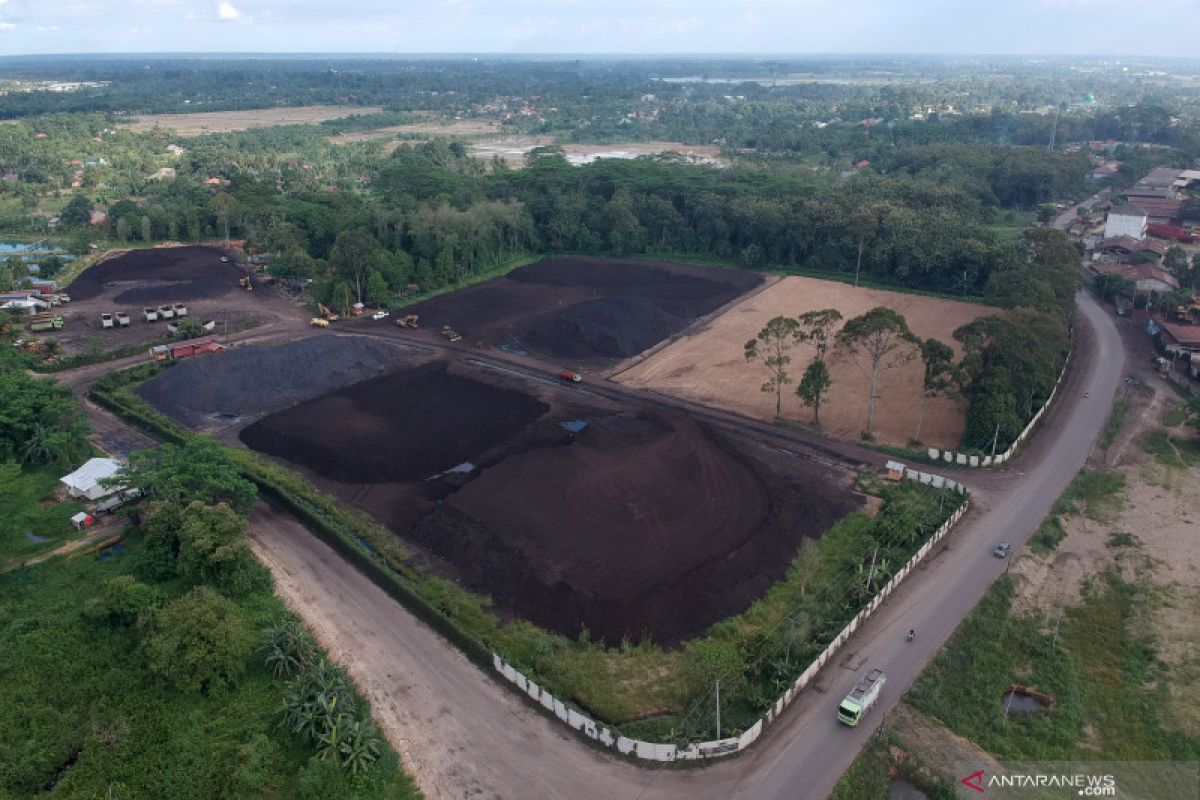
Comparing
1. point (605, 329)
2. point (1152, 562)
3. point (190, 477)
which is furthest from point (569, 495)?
point (1152, 562)

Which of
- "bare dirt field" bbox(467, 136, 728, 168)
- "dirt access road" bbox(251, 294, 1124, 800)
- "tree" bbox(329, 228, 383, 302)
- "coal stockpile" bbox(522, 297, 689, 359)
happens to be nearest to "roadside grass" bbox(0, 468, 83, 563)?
"dirt access road" bbox(251, 294, 1124, 800)

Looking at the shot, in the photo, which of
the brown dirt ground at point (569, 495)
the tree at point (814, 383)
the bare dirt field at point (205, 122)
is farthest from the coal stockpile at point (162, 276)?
the bare dirt field at point (205, 122)

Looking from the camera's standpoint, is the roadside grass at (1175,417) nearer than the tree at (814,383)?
No

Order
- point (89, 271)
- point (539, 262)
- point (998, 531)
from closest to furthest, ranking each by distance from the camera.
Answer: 1. point (998, 531)
2. point (89, 271)
3. point (539, 262)

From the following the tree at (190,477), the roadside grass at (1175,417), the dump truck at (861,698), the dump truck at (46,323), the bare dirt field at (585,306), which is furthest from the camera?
the dump truck at (46,323)

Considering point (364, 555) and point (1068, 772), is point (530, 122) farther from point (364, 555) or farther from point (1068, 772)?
point (1068, 772)

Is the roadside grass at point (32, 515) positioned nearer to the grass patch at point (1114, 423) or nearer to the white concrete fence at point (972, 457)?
the white concrete fence at point (972, 457)

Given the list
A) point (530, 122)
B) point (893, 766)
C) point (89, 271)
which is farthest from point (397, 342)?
point (530, 122)

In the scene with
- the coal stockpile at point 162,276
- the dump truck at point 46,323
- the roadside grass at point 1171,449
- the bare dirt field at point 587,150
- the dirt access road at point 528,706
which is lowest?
the dirt access road at point 528,706
